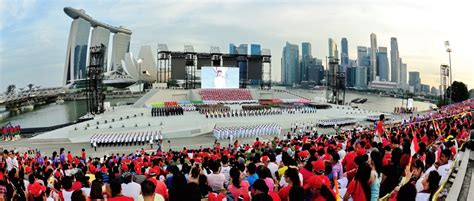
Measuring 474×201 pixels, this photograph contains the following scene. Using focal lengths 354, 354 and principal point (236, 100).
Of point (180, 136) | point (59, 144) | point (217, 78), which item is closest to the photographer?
point (59, 144)

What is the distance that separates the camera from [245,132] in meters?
23.0

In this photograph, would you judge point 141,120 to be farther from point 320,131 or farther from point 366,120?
point 366,120

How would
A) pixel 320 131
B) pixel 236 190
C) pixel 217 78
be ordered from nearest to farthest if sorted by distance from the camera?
pixel 236 190 → pixel 320 131 → pixel 217 78

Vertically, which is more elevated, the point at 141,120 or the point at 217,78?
the point at 217,78

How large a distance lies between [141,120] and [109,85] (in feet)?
284

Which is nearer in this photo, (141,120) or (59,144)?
(59,144)

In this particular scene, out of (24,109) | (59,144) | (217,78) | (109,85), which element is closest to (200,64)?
(217,78)

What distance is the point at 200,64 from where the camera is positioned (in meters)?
47.0

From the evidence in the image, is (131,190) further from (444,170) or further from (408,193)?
(444,170)

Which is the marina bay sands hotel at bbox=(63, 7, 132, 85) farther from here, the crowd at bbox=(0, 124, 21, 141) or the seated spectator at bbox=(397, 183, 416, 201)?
the seated spectator at bbox=(397, 183, 416, 201)

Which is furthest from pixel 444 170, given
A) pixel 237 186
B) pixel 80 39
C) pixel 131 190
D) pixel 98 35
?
pixel 98 35

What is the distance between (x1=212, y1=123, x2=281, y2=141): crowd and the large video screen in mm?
17350

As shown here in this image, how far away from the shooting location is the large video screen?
4041 centimetres

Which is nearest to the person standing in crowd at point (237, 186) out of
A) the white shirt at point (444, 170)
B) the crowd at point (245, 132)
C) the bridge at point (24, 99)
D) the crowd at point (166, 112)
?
the white shirt at point (444, 170)
